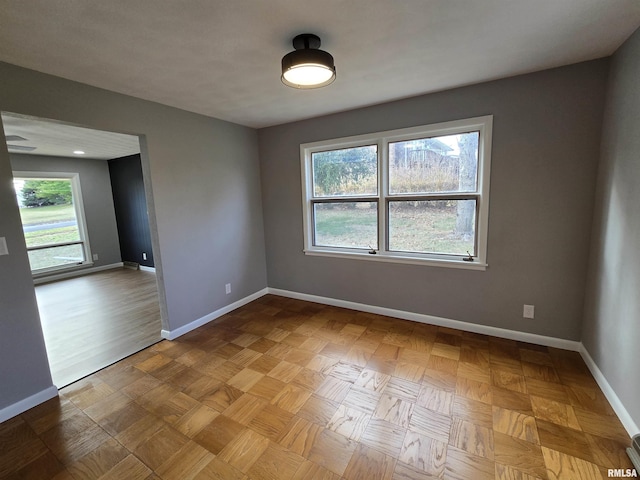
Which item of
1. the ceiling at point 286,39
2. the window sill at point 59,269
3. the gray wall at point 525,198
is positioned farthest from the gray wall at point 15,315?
the window sill at point 59,269

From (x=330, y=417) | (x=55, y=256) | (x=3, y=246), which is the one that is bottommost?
(x=330, y=417)

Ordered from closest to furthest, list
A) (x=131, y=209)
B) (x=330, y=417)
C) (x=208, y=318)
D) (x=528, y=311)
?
1. (x=330, y=417)
2. (x=528, y=311)
3. (x=208, y=318)
4. (x=131, y=209)

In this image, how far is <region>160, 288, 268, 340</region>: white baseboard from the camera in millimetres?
2926

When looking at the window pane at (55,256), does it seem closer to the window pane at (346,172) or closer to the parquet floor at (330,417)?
the parquet floor at (330,417)

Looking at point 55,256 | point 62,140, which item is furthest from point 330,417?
point 55,256

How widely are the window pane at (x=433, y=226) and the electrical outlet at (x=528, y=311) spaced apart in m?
0.65

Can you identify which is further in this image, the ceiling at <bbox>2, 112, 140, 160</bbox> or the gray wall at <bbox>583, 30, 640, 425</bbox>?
the ceiling at <bbox>2, 112, 140, 160</bbox>

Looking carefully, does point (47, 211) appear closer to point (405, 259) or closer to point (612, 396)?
point (405, 259)

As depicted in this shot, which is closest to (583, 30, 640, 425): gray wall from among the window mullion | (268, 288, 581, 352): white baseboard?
(268, 288, 581, 352): white baseboard

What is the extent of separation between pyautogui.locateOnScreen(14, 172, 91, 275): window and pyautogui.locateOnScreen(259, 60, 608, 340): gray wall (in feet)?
18.8

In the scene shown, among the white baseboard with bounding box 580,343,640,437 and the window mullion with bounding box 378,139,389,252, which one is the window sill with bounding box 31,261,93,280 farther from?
the white baseboard with bounding box 580,343,640,437

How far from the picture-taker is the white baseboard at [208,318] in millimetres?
2926

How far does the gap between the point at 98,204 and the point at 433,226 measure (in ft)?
21.9

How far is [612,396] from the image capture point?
183cm
